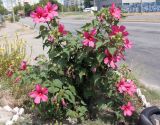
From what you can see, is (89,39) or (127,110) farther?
(127,110)

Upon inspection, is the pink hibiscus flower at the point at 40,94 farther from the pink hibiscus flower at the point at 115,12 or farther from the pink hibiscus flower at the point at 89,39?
the pink hibiscus flower at the point at 115,12

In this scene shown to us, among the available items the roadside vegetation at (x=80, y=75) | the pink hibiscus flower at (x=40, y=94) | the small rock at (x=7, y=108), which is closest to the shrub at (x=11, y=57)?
the small rock at (x=7, y=108)

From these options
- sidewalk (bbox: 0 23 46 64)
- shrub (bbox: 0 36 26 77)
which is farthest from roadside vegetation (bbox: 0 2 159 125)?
shrub (bbox: 0 36 26 77)

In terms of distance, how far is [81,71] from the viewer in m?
4.68

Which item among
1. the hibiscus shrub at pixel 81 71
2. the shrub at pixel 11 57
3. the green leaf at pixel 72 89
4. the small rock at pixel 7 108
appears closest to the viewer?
the hibiscus shrub at pixel 81 71

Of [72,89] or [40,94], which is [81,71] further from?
[40,94]

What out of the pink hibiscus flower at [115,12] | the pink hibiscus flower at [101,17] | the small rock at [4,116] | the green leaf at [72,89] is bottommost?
the small rock at [4,116]

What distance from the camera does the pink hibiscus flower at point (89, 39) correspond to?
4.34 m

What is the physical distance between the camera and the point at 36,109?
5.12 meters

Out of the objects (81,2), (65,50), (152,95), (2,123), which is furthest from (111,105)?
(81,2)

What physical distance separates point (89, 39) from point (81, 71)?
477 mm

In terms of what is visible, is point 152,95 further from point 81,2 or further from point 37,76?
point 81,2

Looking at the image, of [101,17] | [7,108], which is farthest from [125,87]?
[7,108]

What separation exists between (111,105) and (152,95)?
5.92ft
